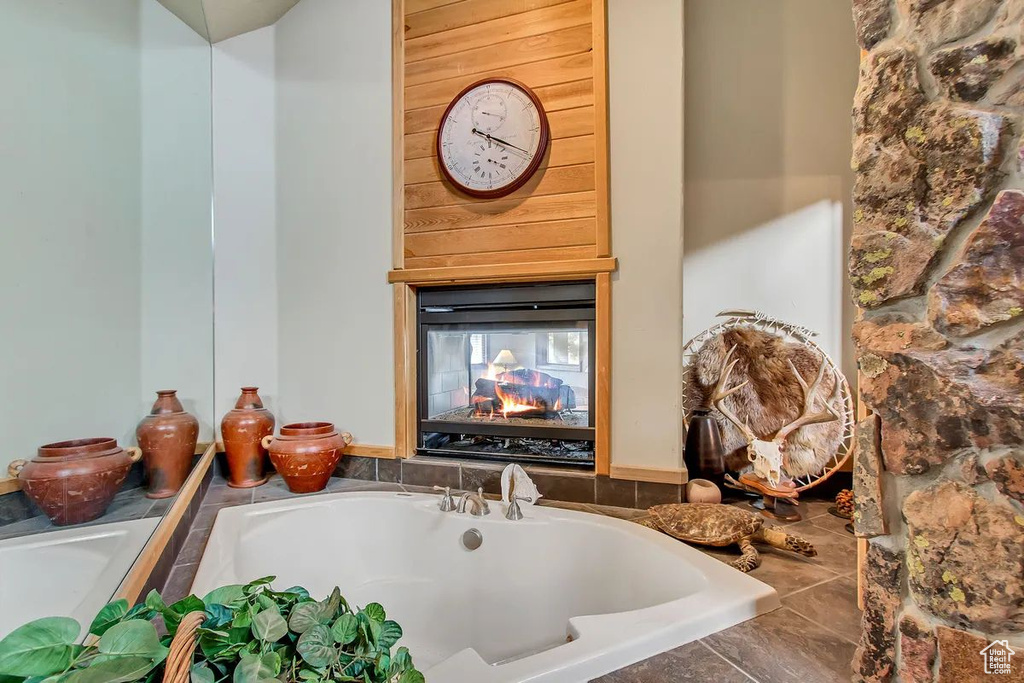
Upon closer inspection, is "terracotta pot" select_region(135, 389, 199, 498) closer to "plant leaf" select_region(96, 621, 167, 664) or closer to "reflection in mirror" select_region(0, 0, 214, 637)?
"reflection in mirror" select_region(0, 0, 214, 637)

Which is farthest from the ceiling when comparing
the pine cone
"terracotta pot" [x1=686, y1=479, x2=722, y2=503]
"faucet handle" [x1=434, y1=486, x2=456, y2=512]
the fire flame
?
the pine cone

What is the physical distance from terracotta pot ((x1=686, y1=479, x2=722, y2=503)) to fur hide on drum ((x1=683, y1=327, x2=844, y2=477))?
0.22m

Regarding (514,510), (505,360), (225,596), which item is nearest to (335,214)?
(505,360)

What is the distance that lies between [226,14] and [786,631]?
289 cm

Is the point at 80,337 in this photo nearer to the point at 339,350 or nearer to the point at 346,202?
the point at 339,350

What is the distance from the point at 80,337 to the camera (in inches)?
51.2

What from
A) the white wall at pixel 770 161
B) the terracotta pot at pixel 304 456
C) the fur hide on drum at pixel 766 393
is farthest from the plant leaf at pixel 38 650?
the white wall at pixel 770 161

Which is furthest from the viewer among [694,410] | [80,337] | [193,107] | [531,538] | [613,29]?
[193,107]

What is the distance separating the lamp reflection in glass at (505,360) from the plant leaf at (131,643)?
1620 millimetres

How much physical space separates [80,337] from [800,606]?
1.98 meters

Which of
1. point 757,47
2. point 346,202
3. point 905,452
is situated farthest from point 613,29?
point 905,452

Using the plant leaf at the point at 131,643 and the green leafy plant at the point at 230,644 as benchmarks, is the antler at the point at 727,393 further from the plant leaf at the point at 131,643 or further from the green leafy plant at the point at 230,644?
the plant leaf at the point at 131,643

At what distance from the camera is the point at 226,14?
1975mm

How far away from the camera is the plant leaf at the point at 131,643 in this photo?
412 mm
